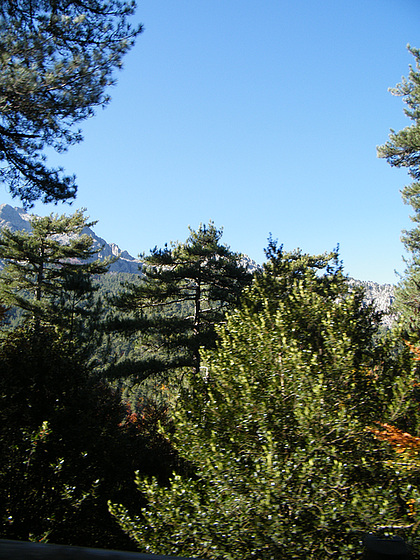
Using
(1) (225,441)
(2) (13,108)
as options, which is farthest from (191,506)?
(2) (13,108)

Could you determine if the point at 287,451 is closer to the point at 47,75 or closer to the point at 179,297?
the point at 47,75

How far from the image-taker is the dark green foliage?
842cm

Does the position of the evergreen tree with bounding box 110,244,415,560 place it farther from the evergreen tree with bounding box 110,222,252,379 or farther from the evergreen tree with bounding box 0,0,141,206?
the evergreen tree with bounding box 110,222,252,379

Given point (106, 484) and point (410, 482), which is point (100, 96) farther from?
point (106, 484)

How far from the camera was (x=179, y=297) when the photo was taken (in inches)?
810

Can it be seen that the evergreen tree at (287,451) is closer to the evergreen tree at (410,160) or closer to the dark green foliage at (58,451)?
the dark green foliage at (58,451)

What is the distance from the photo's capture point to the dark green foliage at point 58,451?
27.6ft

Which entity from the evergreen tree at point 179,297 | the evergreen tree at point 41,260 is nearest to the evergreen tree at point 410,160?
the evergreen tree at point 179,297

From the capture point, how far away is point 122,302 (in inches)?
786

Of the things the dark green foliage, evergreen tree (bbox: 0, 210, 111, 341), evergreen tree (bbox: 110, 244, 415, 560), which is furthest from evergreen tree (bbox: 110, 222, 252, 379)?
evergreen tree (bbox: 110, 244, 415, 560)

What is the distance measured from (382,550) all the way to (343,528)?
5.02 meters

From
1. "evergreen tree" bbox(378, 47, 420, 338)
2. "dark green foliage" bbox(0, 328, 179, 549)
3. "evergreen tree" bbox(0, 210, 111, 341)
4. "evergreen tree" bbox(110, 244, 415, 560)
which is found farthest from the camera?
"evergreen tree" bbox(0, 210, 111, 341)

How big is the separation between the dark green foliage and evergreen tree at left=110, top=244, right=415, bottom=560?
5.87 feet

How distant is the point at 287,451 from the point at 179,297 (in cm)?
1404
